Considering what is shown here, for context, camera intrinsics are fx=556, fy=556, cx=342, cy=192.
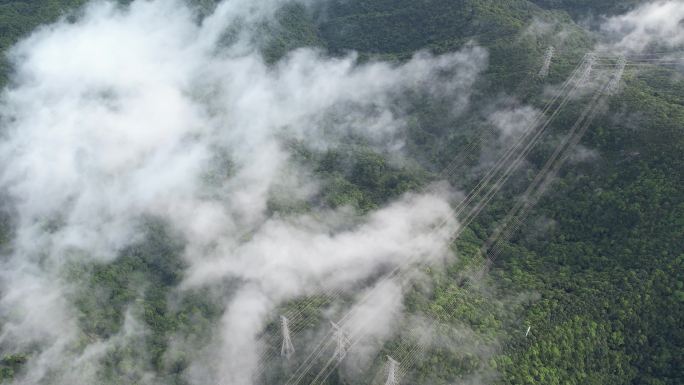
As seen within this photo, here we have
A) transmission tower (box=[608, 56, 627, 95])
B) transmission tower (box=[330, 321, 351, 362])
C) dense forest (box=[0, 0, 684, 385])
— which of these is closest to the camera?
transmission tower (box=[330, 321, 351, 362])

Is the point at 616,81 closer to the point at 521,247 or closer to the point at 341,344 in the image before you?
the point at 521,247

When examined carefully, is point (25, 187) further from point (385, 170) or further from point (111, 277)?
point (385, 170)

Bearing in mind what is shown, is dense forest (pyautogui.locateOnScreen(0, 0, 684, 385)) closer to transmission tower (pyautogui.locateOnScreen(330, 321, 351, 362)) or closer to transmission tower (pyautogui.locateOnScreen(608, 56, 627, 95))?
transmission tower (pyautogui.locateOnScreen(608, 56, 627, 95))

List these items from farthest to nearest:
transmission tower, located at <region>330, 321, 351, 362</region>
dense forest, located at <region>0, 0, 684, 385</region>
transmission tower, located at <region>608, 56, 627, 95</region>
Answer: transmission tower, located at <region>608, 56, 627, 95</region> < dense forest, located at <region>0, 0, 684, 385</region> < transmission tower, located at <region>330, 321, 351, 362</region>

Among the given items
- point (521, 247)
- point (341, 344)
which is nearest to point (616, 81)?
point (521, 247)

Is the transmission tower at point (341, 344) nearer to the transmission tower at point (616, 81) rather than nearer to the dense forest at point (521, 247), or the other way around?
the dense forest at point (521, 247)

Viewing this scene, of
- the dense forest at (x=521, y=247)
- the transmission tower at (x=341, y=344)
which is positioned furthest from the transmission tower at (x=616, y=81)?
the transmission tower at (x=341, y=344)

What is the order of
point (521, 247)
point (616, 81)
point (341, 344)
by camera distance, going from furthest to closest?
point (616, 81) < point (521, 247) < point (341, 344)

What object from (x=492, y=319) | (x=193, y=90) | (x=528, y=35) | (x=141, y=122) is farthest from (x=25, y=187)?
(x=528, y=35)

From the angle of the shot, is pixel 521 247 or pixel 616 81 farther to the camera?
pixel 616 81

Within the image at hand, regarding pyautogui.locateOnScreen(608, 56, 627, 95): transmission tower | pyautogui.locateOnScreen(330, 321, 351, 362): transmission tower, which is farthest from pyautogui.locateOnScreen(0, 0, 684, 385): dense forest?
pyautogui.locateOnScreen(330, 321, 351, 362): transmission tower
